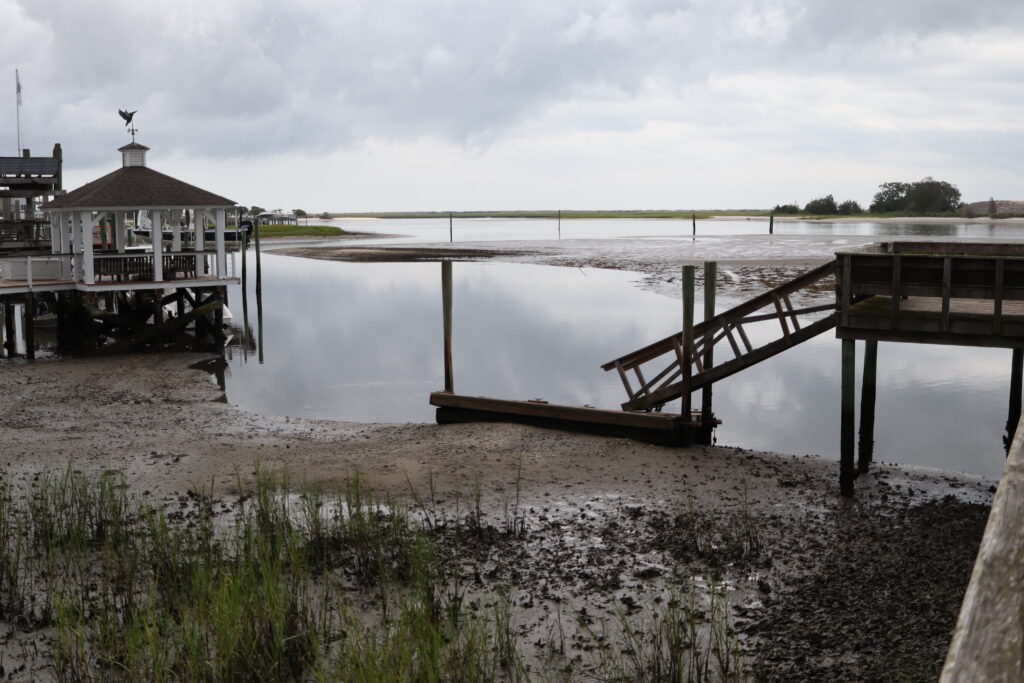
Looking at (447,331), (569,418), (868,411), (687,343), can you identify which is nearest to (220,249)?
(447,331)

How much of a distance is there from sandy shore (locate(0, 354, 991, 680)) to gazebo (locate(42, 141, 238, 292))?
7.28m

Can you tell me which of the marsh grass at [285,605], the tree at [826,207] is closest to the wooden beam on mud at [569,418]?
→ the marsh grass at [285,605]

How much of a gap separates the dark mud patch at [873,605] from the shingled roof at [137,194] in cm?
2244

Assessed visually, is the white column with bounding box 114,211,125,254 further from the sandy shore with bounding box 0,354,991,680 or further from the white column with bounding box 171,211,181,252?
the sandy shore with bounding box 0,354,991,680

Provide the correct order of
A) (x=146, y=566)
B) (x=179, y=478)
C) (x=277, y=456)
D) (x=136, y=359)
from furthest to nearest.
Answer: (x=136, y=359)
(x=277, y=456)
(x=179, y=478)
(x=146, y=566)

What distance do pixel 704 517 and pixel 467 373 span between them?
16.0 m

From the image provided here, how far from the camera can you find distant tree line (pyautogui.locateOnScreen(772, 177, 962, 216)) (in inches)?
5512

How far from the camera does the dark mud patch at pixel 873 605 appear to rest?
23.2 ft

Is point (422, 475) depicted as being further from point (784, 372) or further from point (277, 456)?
point (784, 372)

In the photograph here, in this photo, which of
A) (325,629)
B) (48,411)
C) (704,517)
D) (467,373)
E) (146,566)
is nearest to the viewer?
(325,629)

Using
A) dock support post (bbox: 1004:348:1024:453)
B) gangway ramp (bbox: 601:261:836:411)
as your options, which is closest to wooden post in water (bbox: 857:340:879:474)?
gangway ramp (bbox: 601:261:836:411)

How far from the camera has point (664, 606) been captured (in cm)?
833

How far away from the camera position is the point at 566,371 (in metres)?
26.7

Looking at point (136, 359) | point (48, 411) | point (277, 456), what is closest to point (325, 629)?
point (277, 456)
